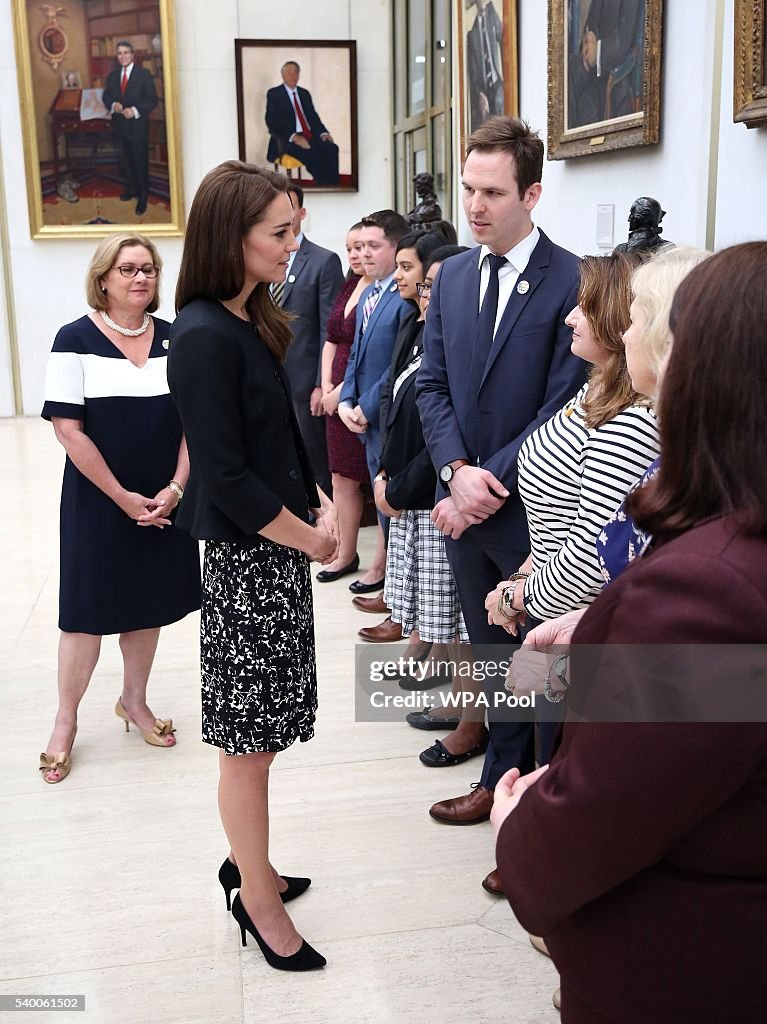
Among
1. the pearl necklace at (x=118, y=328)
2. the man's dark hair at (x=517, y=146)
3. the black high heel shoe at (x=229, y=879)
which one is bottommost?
the black high heel shoe at (x=229, y=879)

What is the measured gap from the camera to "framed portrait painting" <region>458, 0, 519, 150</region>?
608 cm

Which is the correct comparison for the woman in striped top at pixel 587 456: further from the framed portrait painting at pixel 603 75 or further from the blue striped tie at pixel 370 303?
the blue striped tie at pixel 370 303

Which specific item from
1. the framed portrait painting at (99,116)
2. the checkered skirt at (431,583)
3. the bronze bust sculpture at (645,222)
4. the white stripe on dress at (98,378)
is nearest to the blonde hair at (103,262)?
the white stripe on dress at (98,378)

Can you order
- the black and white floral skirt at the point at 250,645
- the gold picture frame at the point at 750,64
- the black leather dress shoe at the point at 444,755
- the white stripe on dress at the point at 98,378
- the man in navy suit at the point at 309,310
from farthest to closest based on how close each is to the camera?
the man in navy suit at the point at 309,310 → the black leather dress shoe at the point at 444,755 → the white stripe on dress at the point at 98,378 → the gold picture frame at the point at 750,64 → the black and white floral skirt at the point at 250,645

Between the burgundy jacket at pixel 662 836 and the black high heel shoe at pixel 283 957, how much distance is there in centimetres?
156

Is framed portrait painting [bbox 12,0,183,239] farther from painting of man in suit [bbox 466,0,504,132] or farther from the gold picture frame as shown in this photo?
the gold picture frame

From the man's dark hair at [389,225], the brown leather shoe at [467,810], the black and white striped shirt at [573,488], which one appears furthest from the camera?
the man's dark hair at [389,225]

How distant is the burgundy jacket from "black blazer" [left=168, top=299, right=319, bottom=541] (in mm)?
1287

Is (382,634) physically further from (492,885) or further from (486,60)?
(486,60)

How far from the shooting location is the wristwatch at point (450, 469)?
3.51m

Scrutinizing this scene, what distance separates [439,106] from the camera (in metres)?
9.20

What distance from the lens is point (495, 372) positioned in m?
3.38

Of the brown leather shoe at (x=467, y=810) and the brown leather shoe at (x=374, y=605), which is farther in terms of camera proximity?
the brown leather shoe at (x=374, y=605)

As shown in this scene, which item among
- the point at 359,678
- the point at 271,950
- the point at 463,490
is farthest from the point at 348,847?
the point at 359,678
